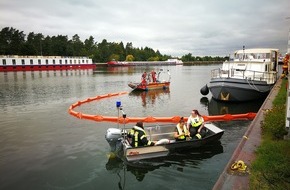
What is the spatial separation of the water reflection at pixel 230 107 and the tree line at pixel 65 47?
106 m

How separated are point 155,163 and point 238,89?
14.2 meters

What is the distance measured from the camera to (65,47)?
414 ft

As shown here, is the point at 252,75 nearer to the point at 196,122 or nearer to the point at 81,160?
the point at 196,122

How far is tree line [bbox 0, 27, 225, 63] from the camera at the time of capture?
364ft

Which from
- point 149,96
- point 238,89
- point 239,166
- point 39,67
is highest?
point 39,67

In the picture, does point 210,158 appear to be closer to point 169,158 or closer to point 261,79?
point 169,158

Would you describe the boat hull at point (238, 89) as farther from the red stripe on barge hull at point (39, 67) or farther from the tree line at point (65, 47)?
the tree line at point (65, 47)

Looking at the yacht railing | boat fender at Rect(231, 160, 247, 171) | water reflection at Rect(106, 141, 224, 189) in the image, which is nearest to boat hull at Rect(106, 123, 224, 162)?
water reflection at Rect(106, 141, 224, 189)

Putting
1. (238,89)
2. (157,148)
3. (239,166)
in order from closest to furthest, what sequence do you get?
1. (239,166)
2. (157,148)
3. (238,89)

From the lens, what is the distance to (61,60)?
9444 centimetres

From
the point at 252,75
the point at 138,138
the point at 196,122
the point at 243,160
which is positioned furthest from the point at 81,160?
the point at 252,75

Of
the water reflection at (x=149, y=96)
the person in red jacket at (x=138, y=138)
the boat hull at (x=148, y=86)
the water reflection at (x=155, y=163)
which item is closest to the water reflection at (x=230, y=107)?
the water reflection at (x=149, y=96)

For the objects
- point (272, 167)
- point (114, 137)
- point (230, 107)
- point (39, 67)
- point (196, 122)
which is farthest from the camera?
point (39, 67)

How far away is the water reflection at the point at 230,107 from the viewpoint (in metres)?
20.4
